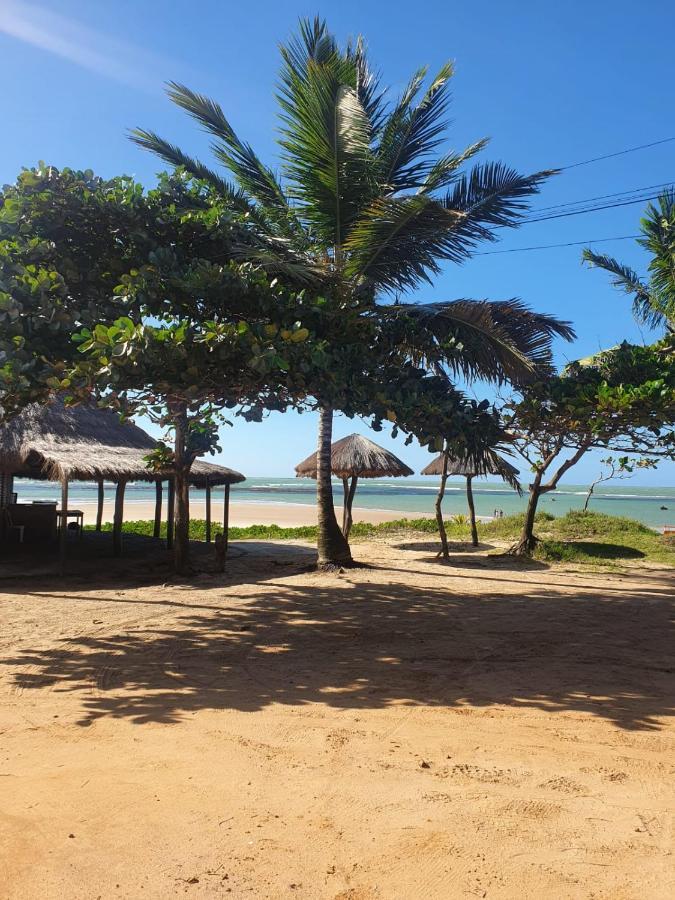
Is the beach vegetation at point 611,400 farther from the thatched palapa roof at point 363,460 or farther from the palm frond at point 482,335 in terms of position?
the thatched palapa roof at point 363,460

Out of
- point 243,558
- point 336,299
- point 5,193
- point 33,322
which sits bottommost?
point 243,558

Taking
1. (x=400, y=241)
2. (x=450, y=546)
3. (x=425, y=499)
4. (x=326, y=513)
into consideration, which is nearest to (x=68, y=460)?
(x=326, y=513)

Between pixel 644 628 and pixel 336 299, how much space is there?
17.7 feet

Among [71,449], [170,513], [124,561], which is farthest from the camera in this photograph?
[170,513]

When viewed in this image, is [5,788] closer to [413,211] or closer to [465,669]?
[465,669]

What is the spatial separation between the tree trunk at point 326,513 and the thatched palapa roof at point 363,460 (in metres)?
5.02

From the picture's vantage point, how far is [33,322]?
6.55 metres

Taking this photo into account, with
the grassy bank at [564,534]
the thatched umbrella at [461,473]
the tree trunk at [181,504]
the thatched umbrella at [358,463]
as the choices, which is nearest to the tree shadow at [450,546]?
the thatched umbrella at [461,473]

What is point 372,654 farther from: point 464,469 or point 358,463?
point 464,469

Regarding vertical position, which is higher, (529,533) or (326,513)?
(326,513)

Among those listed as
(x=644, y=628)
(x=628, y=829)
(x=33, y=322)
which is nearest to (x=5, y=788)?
(x=628, y=829)

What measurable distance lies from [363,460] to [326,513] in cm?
569

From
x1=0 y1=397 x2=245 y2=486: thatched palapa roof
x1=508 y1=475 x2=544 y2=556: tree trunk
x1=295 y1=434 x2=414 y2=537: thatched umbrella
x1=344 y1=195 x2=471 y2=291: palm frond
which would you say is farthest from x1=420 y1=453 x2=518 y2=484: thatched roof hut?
x1=0 y1=397 x2=245 y2=486: thatched palapa roof

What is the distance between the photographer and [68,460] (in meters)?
11.8
